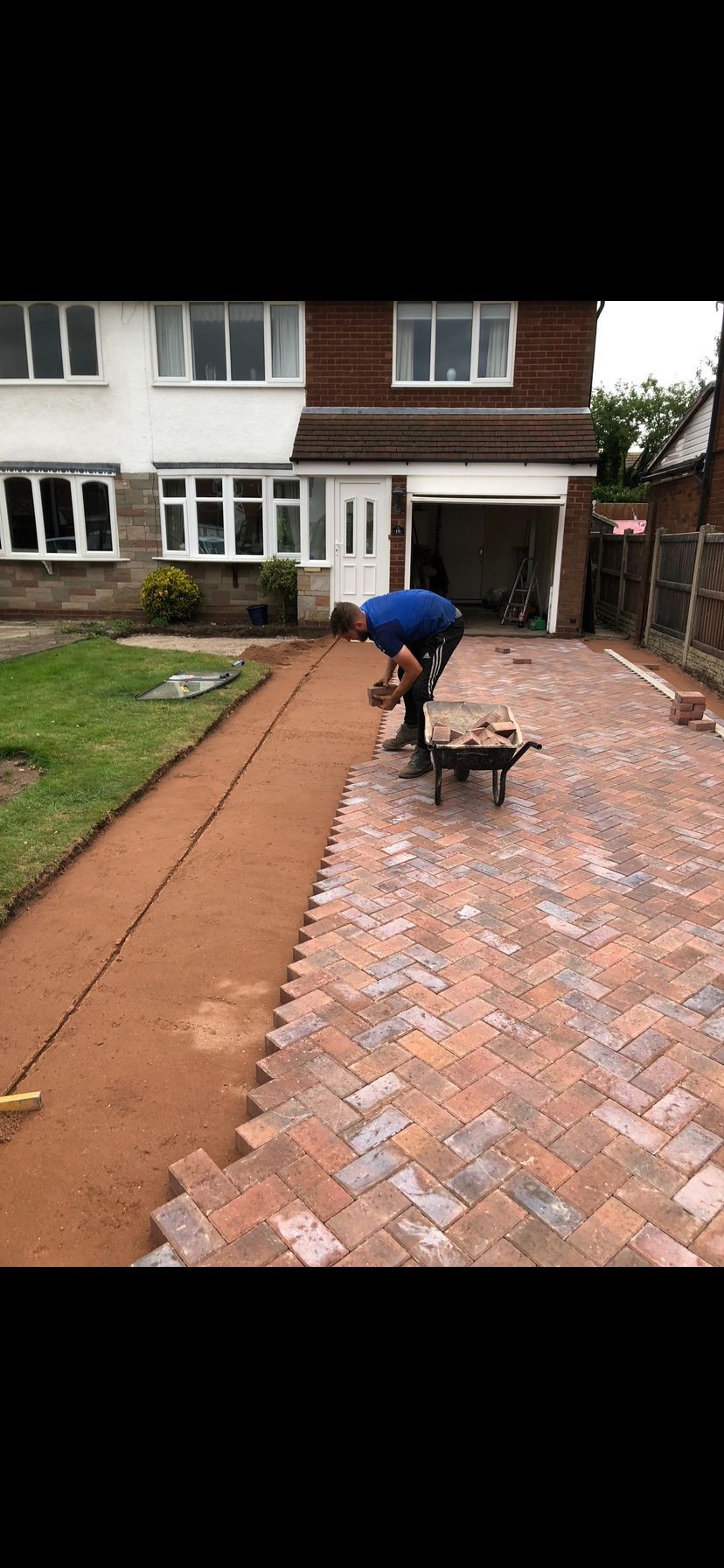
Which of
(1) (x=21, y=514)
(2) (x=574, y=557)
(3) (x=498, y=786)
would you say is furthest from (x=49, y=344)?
(3) (x=498, y=786)

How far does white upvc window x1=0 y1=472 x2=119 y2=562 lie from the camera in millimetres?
18188

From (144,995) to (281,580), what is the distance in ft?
45.8

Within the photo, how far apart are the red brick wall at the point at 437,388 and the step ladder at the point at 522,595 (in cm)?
384

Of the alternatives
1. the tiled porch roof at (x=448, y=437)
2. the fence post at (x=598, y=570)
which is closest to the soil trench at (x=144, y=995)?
the tiled porch roof at (x=448, y=437)

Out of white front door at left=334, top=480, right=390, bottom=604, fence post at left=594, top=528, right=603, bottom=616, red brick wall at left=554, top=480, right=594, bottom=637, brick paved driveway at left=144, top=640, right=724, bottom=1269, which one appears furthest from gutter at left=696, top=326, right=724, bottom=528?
brick paved driveway at left=144, top=640, right=724, bottom=1269

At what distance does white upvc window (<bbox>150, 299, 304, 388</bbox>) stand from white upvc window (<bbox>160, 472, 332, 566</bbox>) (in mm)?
1842

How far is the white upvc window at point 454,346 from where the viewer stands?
16.3 meters

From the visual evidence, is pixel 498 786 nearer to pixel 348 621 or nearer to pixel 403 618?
pixel 403 618

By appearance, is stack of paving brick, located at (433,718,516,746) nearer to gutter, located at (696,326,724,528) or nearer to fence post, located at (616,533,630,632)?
gutter, located at (696,326,724,528)

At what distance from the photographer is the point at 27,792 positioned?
6676 millimetres
